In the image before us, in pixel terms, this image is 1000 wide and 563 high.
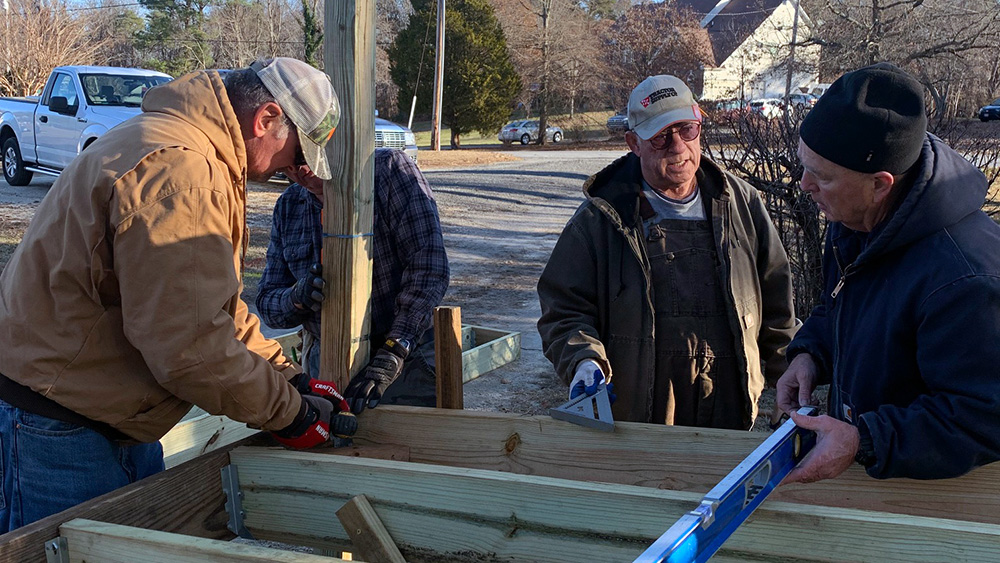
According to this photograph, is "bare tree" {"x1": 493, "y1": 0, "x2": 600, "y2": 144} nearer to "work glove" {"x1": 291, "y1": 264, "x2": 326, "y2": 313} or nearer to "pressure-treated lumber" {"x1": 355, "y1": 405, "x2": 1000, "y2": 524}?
"work glove" {"x1": 291, "y1": 264, "x2": 326, "y2": 313}

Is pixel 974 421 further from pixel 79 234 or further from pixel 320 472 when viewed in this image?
pixel 79 234

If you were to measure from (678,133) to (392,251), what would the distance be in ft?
4.39

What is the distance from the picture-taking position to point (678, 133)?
300cm

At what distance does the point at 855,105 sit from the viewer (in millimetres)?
2031

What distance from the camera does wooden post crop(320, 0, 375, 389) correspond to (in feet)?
9.24

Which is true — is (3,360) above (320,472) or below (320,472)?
above

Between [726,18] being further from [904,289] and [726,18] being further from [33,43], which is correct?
[904,289]

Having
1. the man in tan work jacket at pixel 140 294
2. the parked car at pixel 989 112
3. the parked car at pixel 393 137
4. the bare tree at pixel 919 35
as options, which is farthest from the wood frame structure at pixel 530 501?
the parked car at pixel 989 112

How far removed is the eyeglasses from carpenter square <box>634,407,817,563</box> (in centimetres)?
125

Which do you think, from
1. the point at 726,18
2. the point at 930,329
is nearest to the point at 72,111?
the point at 930,329

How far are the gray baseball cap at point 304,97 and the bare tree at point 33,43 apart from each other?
25.6 m

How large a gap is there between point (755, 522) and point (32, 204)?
13849 millimetres

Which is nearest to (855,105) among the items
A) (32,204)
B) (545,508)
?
(545,508)

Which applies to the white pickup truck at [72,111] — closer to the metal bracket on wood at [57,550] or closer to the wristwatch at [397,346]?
the wristwatch at [397,346]
